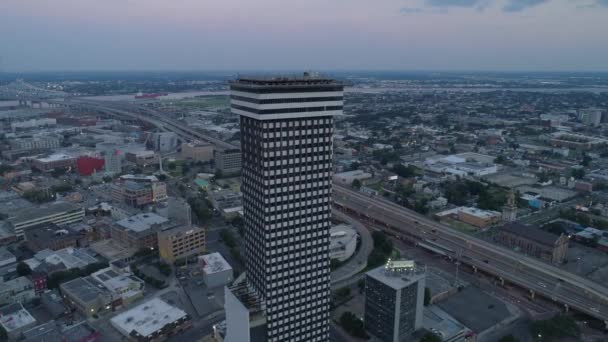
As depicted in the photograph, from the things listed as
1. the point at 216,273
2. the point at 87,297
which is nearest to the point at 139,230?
the point at 87,297

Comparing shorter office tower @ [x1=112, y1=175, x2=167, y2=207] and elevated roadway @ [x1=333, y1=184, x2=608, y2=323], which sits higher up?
shorter office tower @ [x1=112, y1=175, x2=167, y2=207]

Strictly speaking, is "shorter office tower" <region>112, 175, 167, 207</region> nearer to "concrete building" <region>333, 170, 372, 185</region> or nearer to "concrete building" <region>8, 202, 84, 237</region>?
→ "concrete building" <region>8, 202, 84, 237</region>

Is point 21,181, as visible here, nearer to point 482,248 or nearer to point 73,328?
point 73,328

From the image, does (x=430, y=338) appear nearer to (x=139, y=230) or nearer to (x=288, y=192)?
(x=288, y=192)

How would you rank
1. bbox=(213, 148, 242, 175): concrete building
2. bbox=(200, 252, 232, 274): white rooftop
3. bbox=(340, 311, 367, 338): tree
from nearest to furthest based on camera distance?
1. bbox=(340, 311, 367, 338): tree
2. bbox=(200, 252, 232, 274): white rooftop
3. bbox=(213, 148, 242, 175): concrete building

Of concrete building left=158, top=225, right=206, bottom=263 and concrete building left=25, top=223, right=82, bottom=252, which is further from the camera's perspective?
concrete building left=25, top=223, right=82, bottom=252

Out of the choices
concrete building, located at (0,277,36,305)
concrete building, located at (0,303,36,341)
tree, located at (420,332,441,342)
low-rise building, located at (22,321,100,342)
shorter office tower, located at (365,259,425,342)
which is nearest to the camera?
tree, located at (420,332,441,342)

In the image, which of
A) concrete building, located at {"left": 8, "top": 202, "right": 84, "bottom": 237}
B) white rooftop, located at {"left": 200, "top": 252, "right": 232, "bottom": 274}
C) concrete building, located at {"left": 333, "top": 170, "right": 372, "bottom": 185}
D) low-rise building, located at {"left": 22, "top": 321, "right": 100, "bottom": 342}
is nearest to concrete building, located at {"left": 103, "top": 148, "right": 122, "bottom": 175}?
concrete building, located at {"left": 8, "top": 202, "right": 84, "bottom": 237}
